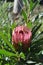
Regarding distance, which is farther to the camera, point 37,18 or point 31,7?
point 37,18

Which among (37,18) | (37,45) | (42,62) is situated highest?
(37,18)

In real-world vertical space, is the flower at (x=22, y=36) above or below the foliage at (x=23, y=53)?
above

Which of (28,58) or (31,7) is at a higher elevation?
(31,7)

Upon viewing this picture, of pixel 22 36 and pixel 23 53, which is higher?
pixel 22 36

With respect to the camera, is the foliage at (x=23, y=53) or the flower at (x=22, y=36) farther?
the foliage at (x=23, y=53)

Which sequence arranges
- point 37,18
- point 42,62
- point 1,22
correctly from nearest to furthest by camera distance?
1. point 42,62
2. point 37,18
3. point 1,22

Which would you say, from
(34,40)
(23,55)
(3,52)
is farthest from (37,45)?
(3,52)

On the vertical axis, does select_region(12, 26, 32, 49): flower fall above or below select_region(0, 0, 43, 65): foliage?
above

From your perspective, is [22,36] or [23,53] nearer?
[22,36]

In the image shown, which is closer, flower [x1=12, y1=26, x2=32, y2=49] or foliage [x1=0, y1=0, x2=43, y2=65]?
flower [x1=12, y1=26, x2=32, y2=49]

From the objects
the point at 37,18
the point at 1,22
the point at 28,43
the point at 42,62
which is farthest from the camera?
the point at 1,22

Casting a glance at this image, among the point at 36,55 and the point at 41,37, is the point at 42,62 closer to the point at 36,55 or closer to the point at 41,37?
the point at 36,55
